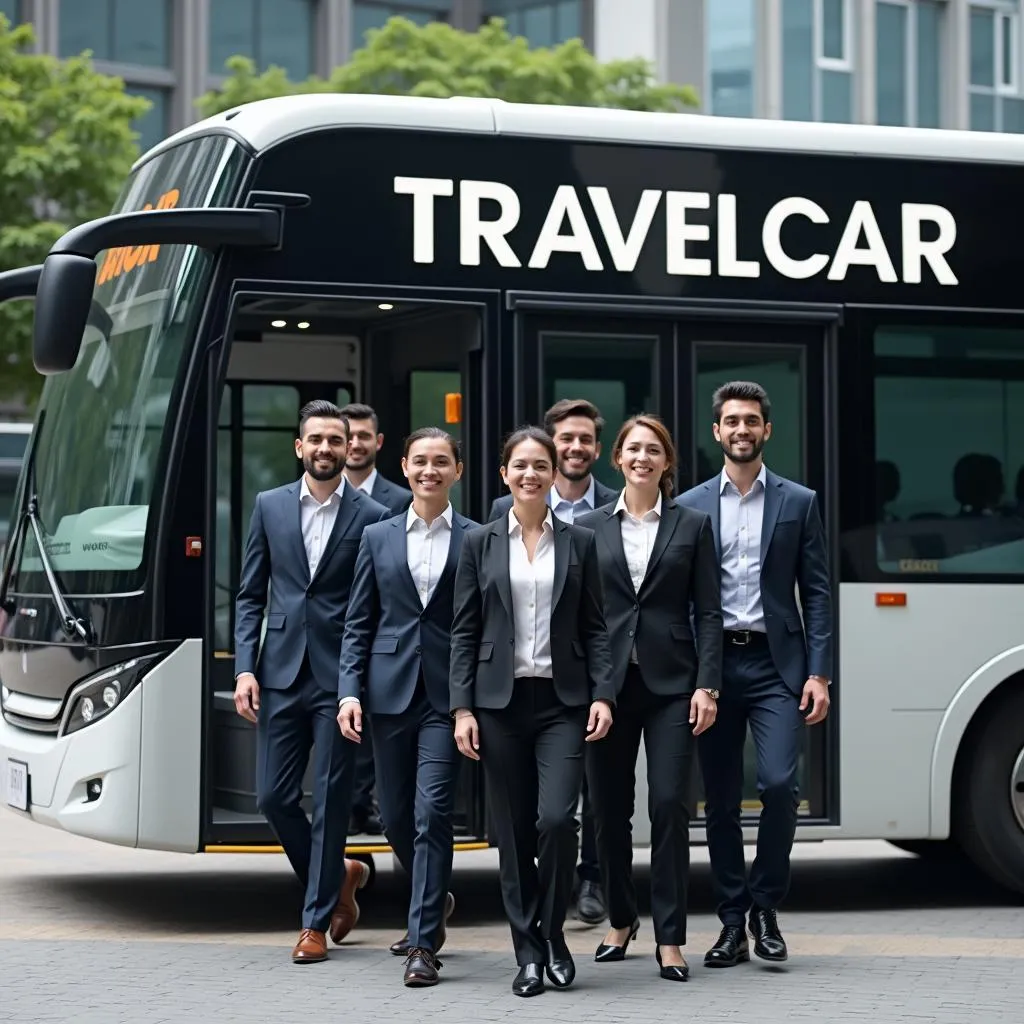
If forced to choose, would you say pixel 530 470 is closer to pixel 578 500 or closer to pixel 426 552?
pixel 426 552

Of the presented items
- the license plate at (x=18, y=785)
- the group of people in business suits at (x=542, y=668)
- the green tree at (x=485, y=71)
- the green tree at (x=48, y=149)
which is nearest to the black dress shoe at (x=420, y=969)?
the group of people in business suits at (x=542, y=668)

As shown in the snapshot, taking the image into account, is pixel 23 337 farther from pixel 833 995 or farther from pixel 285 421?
pixel 833 995

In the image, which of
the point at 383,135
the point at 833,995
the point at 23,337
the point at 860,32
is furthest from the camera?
the point at 860,32

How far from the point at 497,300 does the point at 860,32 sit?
3016cm

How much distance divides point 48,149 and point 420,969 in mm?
22576

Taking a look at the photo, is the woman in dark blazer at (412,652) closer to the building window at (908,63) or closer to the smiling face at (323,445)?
the smiling face at (323,445)

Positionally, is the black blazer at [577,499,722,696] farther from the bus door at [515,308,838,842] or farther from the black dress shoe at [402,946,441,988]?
the bus door at [515,308,838,842]

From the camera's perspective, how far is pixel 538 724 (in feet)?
24.3

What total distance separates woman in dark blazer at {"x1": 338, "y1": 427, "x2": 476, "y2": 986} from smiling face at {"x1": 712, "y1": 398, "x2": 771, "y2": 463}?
98cm

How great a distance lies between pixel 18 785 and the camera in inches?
352

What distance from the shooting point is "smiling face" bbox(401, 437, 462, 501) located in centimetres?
768

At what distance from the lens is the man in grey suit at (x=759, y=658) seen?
7.80 metres

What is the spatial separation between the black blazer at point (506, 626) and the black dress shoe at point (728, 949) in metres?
1.08

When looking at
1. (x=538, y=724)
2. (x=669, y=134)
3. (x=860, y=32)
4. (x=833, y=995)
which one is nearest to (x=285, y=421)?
(x=669, y=134)
